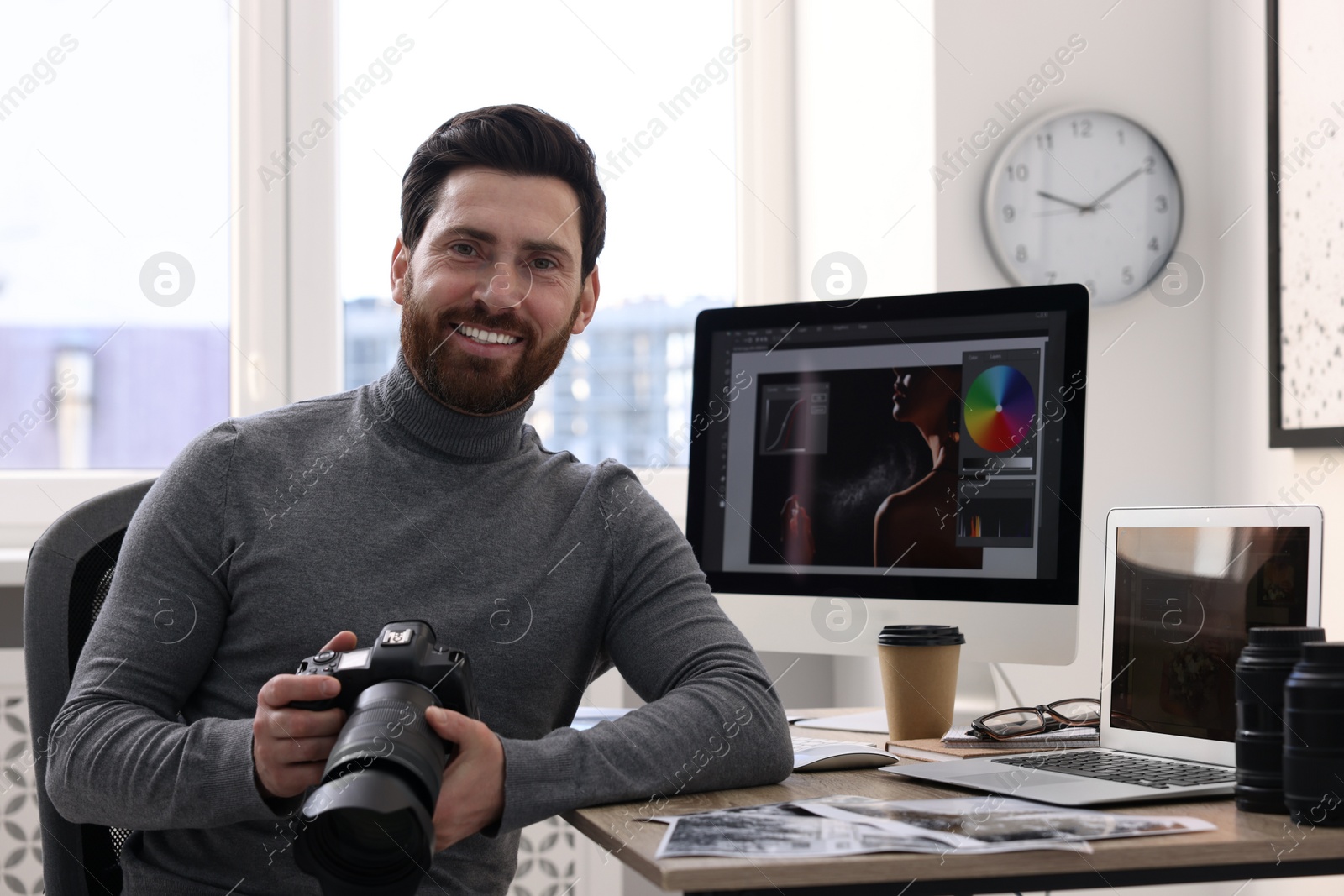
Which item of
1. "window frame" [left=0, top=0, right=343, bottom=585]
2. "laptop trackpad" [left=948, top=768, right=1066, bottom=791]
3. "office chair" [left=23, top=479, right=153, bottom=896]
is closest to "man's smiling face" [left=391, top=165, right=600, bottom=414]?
"office chair" [left=23, top=479, right=153, bottom=896]

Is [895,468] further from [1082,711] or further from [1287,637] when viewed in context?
[1287,637]

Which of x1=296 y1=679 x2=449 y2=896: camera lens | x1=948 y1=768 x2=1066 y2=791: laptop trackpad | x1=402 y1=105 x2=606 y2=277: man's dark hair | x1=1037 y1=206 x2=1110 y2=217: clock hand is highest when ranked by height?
x1=1037 y1=206 x2=1110 y2=217: clock hand

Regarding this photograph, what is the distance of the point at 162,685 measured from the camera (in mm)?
1049

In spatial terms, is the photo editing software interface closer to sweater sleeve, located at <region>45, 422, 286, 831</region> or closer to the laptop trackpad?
the laptop trackpad

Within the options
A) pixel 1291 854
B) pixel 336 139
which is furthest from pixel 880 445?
pixel 336 139

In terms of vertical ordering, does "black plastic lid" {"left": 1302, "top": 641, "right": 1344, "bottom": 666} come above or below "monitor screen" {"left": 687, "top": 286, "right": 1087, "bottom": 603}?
below

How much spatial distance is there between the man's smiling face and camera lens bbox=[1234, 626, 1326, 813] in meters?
0.71

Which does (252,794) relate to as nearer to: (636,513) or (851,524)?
(636,513)

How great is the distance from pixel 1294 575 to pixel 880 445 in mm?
514

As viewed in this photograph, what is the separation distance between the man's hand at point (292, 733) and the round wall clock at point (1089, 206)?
1491 millimetres

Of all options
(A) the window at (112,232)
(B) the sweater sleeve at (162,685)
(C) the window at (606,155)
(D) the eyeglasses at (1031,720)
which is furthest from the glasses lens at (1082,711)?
(A) the window at (112,232)

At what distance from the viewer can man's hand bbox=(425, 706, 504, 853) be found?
86 cm

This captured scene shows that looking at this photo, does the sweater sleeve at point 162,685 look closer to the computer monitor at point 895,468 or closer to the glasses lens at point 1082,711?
Answer: the computer monitor at point 895,468

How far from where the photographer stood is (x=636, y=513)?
4.01 feet
